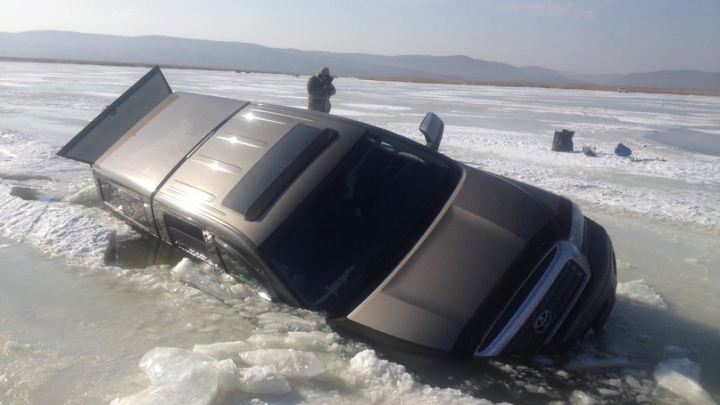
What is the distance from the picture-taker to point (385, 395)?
98.6 inches

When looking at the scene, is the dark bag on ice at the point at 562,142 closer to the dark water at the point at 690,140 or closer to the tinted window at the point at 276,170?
the dark water at the point at 690,140

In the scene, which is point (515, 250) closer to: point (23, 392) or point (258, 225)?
point (258, 225)

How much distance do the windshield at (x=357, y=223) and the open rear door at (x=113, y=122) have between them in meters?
2.77

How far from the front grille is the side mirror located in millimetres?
1870

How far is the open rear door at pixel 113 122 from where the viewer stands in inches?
197

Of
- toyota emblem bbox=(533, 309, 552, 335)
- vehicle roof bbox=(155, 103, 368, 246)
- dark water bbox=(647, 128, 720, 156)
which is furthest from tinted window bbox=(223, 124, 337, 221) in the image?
dark water bbox=(647, 128, 720, 156)

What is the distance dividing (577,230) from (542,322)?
814mm

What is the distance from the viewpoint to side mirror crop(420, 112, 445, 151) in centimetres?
460

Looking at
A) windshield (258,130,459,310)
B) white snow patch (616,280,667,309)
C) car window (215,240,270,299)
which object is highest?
windshield (258,130,459,310)

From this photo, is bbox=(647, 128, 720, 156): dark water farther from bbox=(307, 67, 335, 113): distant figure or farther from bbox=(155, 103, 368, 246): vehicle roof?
bbox=(155, 103, 368, 246): vehicle roof

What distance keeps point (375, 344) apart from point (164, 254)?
189cm

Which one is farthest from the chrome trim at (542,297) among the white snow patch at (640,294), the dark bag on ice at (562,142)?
the dark bag on ice at (562,142)

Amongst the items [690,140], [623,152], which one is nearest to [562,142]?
[623,152]

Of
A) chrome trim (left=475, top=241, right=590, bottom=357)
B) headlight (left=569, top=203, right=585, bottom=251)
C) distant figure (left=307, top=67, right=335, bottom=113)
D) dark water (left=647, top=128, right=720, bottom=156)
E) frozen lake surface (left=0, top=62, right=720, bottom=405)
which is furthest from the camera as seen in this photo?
dark water (left=647, top=128, right=720, bottom=156)
